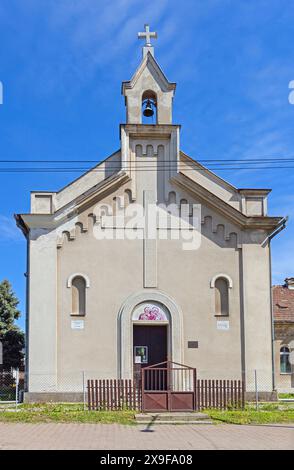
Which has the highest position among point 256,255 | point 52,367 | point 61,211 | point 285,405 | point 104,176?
point 104,176

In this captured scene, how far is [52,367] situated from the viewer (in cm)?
2173

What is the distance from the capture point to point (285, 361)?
3338cm

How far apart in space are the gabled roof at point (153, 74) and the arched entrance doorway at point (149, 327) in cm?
814

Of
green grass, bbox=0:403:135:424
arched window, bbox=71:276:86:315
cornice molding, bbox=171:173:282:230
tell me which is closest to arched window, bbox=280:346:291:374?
cornice molding, bbox=171:173:282:230

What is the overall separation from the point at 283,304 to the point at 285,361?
3.50 meters

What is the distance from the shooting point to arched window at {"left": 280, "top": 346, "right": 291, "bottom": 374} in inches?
1309

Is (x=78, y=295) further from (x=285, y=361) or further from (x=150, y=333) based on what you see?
(x=285, y=361)

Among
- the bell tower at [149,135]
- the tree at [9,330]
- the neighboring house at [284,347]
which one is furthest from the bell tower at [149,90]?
the tree at [9,330]

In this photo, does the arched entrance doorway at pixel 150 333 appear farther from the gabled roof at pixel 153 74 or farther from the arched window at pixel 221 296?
the gabled roof at pixel 153 74

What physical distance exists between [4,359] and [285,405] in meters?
21.3

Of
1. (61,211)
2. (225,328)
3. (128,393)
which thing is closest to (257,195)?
(225,328)

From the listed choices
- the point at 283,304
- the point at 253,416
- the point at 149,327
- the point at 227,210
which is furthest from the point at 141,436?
the point at 283,304
